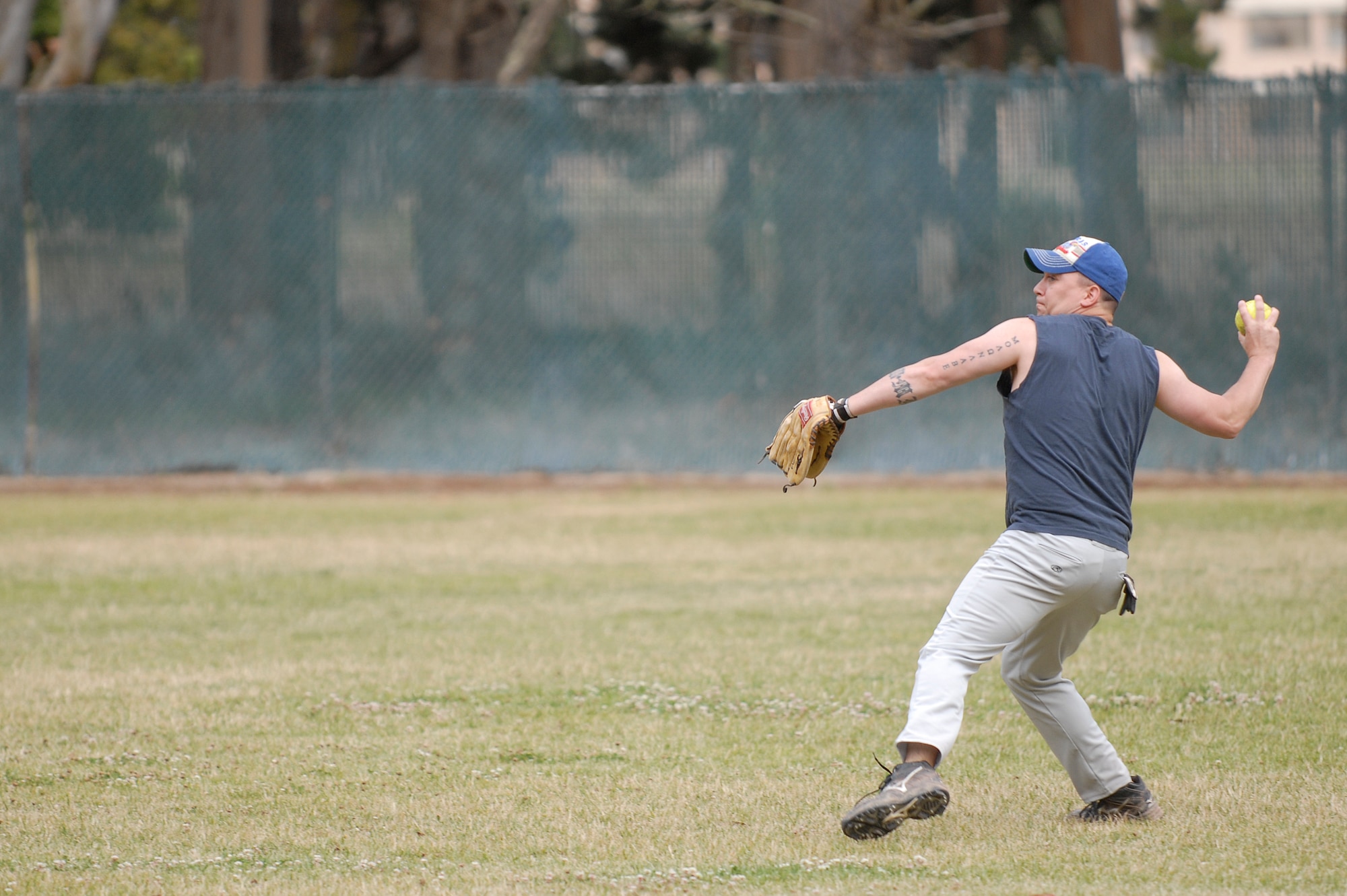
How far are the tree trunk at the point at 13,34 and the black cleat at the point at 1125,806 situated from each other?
13.0 metres

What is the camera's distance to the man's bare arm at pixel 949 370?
4.24 meters

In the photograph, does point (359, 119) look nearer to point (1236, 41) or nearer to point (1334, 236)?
point (1334, 236)

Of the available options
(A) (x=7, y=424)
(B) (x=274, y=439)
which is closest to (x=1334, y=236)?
(B) (x=274, y=439)

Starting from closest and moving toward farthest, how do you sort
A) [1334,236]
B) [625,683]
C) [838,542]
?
[625,683] < [838,542] < [1334,236]

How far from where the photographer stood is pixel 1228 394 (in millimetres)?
4418

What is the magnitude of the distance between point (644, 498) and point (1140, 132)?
481cm

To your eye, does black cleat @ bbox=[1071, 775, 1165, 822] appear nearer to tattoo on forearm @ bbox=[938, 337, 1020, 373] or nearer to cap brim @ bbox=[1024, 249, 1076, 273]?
tattoo on forearm @ bbox=[938, 337, 1020, 373]

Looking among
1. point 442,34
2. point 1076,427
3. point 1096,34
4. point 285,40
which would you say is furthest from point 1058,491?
point 285,40

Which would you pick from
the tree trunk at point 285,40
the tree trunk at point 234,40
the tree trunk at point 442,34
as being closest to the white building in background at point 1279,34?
the tree trunk at point 285,40

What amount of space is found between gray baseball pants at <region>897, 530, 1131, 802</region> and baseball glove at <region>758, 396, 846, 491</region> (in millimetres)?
540

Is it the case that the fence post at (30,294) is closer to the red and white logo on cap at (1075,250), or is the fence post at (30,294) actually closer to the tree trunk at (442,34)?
the tree trunk at (442,34)

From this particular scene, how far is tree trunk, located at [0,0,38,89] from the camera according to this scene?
568 inches

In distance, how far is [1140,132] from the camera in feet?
40.2

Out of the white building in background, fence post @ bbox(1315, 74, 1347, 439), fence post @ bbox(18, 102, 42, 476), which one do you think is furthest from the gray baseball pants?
the white building in background
